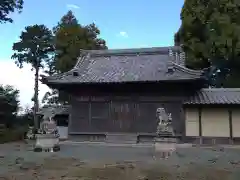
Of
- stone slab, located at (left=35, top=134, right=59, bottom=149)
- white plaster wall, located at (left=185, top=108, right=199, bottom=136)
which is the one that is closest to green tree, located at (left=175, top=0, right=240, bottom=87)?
white plaster wall, located at (left=185, top=108, right=199, bottom=136)

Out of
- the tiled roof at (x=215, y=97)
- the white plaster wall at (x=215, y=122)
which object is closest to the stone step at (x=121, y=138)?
the tiled roof at (x=215, y=97)

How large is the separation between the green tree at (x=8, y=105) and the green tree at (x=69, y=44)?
286 inches

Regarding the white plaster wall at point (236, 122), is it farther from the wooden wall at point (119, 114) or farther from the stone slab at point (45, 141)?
the stone slab at point (45, 141)

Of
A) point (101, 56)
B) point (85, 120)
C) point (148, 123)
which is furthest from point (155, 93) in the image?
point (101, 56)

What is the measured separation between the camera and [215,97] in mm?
21516

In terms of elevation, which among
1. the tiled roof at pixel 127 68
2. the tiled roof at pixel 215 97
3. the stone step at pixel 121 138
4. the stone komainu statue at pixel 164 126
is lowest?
the stone step at pixel 121 138

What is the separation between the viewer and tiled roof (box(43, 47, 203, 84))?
20.6 m

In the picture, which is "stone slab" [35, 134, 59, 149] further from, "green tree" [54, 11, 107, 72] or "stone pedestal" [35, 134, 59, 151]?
Result: "green tree" [54, 11, 107, 72]

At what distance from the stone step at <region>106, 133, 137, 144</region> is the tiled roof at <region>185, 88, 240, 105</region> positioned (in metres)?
4.33

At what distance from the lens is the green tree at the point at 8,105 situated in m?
30.8

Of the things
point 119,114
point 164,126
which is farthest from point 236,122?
point 164,126

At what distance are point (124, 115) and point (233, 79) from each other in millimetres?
15256

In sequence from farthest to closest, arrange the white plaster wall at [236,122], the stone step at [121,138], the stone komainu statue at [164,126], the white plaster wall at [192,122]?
Answer: the white plaster wall at [192,122], the stone step at [121,138], the white plaster wall at [236,122], the stone komainu statue at [164,126]

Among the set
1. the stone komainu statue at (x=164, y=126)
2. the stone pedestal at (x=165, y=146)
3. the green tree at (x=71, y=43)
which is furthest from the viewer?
the green tree at (x=71, y=43)
